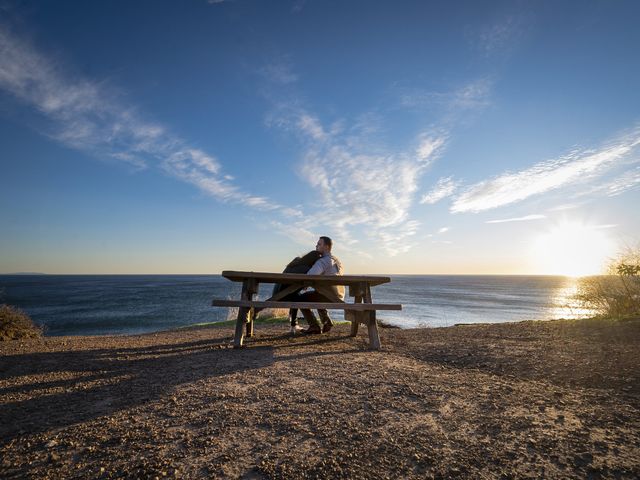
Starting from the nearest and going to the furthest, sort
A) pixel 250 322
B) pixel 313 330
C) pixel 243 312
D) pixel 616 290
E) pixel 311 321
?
pixel 243 312 → pixel 250 322 → pixel 311 321 → pixel 313 330 → pixel 616 290

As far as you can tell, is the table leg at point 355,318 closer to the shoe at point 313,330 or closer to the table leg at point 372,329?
the table leg at point 372,329

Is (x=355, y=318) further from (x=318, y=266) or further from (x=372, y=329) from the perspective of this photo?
(x=318, y=266)

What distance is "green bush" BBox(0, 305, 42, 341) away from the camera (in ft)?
31.7

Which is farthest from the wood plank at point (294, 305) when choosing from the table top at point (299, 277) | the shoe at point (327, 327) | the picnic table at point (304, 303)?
the shoe at point (327, 327)

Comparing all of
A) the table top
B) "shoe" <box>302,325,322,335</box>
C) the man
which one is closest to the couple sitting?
the man

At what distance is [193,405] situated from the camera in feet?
10.1

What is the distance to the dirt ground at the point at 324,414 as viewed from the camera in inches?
83.6

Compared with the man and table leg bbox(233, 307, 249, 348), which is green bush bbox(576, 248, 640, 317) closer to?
the man

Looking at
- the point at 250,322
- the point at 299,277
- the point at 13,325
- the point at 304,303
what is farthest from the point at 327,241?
the point at 13,325

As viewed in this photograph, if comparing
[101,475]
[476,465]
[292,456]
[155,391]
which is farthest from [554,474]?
[155,391]

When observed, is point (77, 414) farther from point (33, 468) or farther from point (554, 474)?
point (554, 474)

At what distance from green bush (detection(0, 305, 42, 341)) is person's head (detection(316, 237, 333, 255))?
32.4 feet

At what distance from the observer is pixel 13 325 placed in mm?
9930

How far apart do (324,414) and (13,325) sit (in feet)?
38.6
